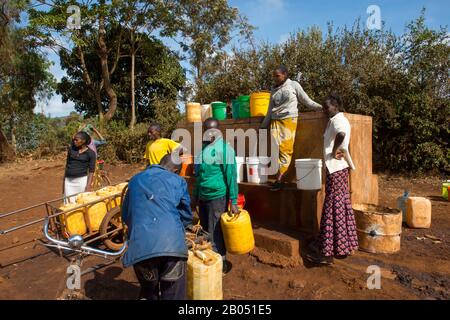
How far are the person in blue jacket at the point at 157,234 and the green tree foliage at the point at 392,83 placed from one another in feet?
29.4

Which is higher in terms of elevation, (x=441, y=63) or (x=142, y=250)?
(x=441, y=63)

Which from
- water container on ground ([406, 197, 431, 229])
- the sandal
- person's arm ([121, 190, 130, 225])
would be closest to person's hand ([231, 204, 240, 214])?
the sandal

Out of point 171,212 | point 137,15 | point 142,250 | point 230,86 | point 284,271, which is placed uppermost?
point 137,15

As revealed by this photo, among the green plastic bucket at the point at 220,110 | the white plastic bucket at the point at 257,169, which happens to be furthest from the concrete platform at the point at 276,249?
the green plastic bucket at the point at 220,110

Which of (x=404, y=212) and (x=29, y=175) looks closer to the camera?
(x=404, y=212)

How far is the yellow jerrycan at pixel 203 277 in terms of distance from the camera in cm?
326


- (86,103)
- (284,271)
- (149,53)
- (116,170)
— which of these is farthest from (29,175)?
(284,271)

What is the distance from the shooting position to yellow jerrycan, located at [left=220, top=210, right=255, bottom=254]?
4.07 meters

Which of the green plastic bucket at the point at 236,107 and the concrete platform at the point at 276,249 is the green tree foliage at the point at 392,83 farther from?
the concrete platform at the point at 276,249

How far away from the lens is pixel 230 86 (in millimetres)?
12672

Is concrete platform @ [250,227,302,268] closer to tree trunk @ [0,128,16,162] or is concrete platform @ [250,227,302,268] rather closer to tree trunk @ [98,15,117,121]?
tree trunk @ [98,15,117,121]

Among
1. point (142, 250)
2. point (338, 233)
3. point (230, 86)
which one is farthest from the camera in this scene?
point (230, 86)

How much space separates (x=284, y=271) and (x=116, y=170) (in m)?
10.7
